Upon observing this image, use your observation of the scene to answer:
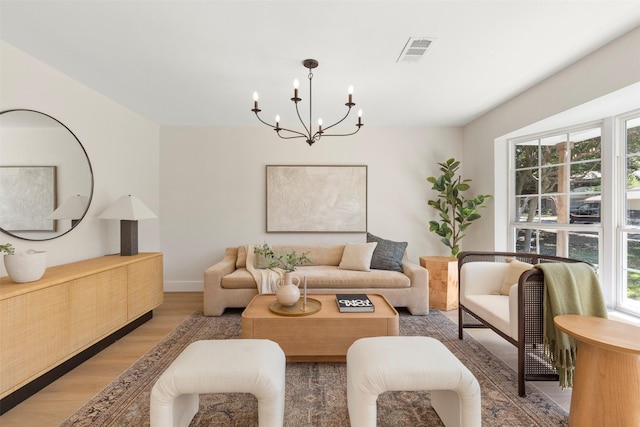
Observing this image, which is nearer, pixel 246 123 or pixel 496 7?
pixel 496 7

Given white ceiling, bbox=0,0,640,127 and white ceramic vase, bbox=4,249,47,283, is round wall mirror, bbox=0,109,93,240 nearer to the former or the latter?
white ceramic vase, bbox=4,249,47,283

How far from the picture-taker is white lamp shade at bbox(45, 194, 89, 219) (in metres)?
2.61

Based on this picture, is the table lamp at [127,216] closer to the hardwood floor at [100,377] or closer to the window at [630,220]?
the hardwood floor at [100,377]

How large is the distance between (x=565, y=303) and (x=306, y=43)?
2.53 meters

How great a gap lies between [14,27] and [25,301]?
74.8 inches

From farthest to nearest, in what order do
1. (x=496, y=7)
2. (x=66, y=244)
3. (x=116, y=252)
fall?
(x=116, y=252) → (x=66, y=244) → (x=496, y=7)

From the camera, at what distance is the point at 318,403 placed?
1.84 m

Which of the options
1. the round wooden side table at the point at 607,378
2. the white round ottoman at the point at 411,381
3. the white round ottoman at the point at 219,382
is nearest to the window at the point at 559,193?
the round wooden side table at the point at 607,378

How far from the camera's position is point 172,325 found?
10.2 ft

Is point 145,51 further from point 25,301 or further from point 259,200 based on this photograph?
point 259,200

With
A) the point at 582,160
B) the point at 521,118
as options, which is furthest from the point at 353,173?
the point at 582,160

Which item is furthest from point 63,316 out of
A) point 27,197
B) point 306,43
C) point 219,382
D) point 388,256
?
point 388,256

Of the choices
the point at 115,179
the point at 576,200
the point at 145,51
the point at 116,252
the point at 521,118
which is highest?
the point at 145,51

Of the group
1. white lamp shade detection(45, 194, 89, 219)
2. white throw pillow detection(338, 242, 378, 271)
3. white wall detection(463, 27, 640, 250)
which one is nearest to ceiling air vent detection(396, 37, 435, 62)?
white wall detection(463, 27, 640, 250)
